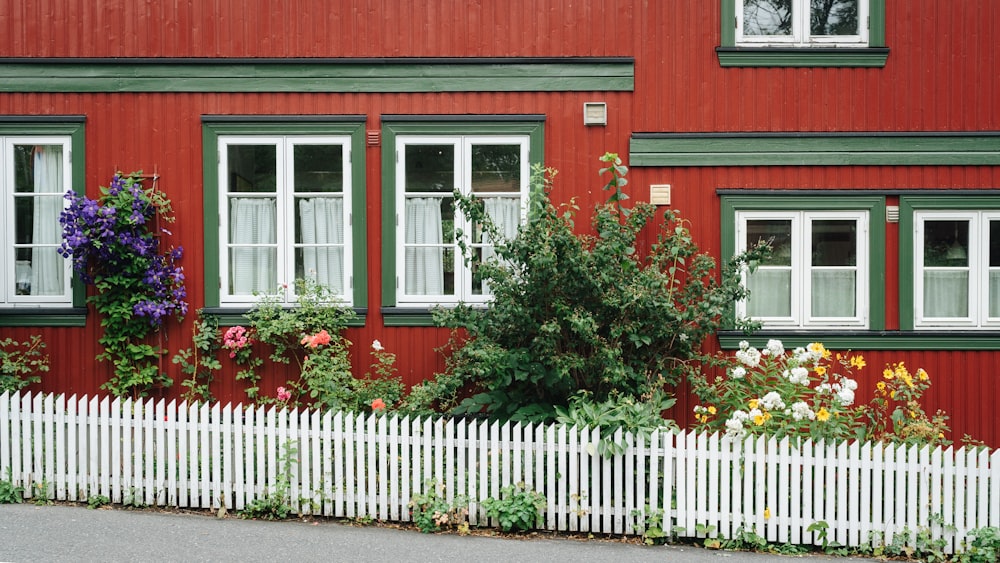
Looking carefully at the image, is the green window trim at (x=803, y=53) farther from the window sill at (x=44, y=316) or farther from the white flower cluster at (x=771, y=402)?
the window sill at (x=44, y=316)

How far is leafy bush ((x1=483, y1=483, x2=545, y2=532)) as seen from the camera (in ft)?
20.5

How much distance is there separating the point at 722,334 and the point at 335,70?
501 centimetres

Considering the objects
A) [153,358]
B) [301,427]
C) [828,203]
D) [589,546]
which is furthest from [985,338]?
[153,358]

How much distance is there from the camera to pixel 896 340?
27.8 feet

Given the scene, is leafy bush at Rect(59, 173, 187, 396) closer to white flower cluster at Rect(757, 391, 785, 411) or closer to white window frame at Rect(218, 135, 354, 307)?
white window frame at Rect(218, 135, 354, 307)

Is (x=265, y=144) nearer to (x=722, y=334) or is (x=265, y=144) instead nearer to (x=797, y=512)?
(x=722, y=334)

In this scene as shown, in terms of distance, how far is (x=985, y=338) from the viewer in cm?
845

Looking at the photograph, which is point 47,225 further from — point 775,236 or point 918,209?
point 918,209

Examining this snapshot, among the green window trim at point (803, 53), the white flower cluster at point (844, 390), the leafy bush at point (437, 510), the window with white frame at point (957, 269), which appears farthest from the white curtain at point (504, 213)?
the window with white frame at point (957, 269)

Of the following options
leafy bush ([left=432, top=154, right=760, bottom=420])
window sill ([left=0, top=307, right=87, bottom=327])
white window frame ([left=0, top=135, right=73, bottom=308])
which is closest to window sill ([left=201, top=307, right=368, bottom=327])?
leafy bush ([left=432, top=154, right=760, bottom=420])

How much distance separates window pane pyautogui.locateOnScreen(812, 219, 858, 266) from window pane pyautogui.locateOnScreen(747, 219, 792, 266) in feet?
0.90

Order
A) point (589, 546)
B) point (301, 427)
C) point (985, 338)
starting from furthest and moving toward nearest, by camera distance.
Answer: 1. point (985, 338)
2. point (301, 427)
3. point (589, 546)

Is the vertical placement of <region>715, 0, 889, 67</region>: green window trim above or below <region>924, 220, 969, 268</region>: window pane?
above

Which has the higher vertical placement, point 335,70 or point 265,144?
point 335,70
